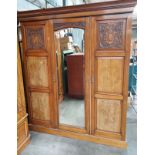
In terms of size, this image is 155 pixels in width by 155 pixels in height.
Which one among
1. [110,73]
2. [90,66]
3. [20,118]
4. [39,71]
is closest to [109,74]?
[110,73]

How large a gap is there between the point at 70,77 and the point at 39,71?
0.53 m

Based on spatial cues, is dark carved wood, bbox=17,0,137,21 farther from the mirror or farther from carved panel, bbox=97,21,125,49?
the mirror

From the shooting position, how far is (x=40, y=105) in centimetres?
254

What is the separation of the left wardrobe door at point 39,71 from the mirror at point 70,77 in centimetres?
16

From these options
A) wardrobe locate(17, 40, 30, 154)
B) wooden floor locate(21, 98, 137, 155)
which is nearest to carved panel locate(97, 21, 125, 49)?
wardrobe locate(17, 40, 30, 154)

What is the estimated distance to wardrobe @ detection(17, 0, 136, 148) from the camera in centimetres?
192

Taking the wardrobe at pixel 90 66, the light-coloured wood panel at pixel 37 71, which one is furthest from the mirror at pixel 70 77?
the light-coloured wood panel at pixel 37 71

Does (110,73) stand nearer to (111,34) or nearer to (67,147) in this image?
(111,34)

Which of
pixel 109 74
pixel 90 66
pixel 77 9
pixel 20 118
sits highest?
pixel 77 9
